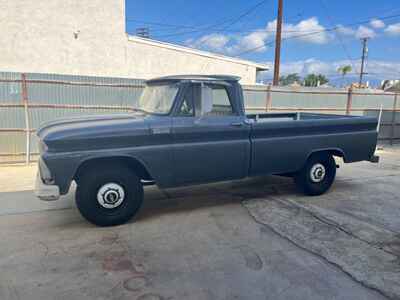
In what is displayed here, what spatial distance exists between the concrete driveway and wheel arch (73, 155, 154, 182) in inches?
27.7

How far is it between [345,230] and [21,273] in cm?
398

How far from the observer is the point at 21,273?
3277 mm

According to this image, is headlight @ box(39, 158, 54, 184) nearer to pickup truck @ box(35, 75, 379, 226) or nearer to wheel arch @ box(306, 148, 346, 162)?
pickup truck @ box(35, 75, 379, 226)

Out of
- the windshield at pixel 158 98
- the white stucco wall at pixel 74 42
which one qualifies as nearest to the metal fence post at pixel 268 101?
the windshield at pixel 158 98

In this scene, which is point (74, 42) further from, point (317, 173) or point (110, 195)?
point (317, 173)

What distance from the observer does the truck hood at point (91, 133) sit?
13.1 ft

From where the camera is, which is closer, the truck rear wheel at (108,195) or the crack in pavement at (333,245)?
the crack in pavement at (333,245)

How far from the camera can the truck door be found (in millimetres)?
4617

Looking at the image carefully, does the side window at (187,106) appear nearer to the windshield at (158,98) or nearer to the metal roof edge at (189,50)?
the windshield at (158,98)

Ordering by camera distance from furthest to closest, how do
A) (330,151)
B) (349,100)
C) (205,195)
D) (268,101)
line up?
1. (349,100)
2. (268,101)
3. (205,195)
4. (330,151)

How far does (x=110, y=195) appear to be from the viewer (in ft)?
14.3

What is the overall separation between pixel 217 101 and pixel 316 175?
242 centimetres

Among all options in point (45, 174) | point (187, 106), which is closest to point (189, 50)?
point (187, 106)

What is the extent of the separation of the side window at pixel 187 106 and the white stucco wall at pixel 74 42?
1285cm
